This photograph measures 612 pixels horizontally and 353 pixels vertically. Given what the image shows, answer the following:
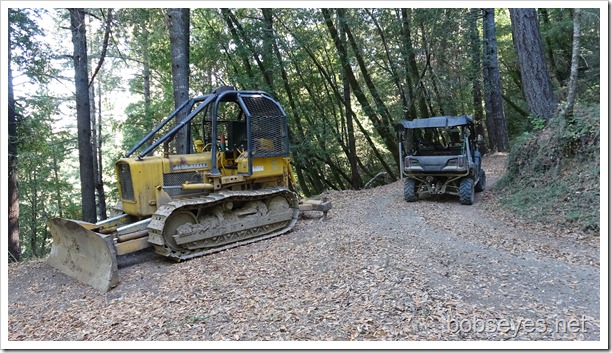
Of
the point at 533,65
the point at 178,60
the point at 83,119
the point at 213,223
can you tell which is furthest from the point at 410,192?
the point at 83,119

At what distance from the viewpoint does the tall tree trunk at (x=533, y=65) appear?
909 cm

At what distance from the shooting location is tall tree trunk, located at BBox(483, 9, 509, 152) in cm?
1429

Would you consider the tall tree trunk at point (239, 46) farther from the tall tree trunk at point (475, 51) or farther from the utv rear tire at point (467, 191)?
the utv rear tire at point (467, 191)

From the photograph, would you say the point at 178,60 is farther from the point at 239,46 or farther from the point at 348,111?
the point at 348,111

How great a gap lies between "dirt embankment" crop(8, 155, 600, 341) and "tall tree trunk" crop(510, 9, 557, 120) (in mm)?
3914

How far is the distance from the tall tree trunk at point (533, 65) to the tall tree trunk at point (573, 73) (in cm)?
132

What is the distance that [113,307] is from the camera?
430 centimetres

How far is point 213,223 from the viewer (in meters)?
6.10

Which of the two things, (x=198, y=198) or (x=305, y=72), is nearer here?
(x=198, y=198)

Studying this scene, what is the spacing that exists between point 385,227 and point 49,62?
9.03 metres

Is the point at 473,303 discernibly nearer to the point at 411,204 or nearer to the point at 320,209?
the point at 320,209

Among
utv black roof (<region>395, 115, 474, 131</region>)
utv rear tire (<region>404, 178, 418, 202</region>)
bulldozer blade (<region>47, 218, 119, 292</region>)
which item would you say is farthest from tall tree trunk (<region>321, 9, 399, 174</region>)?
bulldozer blade (<region>47, 218, 119, 292</region>)

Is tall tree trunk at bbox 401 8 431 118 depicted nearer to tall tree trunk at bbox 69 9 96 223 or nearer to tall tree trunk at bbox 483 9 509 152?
tall tree trunk at bbox 483 9 509 152

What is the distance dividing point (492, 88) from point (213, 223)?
13.1 meters
